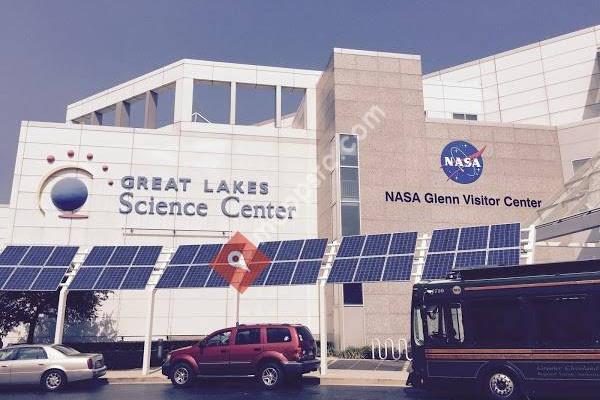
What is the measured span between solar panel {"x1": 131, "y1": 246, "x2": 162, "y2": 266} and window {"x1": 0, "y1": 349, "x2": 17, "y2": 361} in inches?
209

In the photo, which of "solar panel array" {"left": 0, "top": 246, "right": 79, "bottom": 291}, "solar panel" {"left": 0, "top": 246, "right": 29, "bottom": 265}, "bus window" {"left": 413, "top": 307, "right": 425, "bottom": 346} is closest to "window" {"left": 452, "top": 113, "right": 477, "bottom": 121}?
"bus window" {"left": 413, "top": 307, "right": 425, "bottom": 346}

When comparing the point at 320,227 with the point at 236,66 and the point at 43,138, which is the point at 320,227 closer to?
the point at 236,66

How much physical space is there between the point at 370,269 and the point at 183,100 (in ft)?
65.5

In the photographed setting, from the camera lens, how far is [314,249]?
18.5 m

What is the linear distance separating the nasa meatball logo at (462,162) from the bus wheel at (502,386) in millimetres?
16961

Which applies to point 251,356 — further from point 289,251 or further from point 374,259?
point 374,259

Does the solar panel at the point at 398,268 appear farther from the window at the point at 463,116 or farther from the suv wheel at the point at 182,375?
the window at the point at 463,116

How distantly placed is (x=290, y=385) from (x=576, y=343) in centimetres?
836

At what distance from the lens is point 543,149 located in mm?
29250

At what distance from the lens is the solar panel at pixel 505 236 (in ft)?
51.6

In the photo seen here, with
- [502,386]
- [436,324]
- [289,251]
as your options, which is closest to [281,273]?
[289,251]

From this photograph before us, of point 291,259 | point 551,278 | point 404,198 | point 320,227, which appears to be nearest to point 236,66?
point 320,227

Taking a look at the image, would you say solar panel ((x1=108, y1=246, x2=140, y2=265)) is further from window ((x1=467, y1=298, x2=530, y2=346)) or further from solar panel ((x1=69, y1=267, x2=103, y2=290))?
window ((x1=467, y1=298, x2=530, y2=346))

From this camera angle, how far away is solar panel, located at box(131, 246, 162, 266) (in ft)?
63.5
